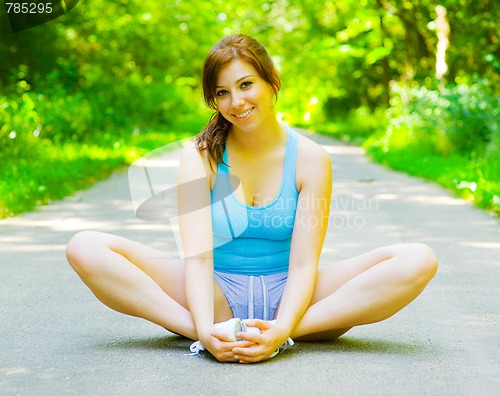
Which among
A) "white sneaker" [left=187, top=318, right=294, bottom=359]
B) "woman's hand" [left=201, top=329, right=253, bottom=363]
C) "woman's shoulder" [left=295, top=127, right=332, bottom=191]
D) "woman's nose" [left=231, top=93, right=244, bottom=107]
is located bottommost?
"woman's hand" [left=201, top=329, right=253, bottom=363]

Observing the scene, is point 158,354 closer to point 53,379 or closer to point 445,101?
point 53,379

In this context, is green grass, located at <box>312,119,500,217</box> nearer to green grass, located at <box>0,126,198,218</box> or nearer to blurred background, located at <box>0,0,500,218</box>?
blurred background, located at <box>0,0,500,218</box>

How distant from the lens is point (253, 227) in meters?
4.36

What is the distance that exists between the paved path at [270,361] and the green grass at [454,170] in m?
1.59

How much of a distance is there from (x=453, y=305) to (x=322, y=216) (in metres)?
1.52

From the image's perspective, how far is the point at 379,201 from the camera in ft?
35.6

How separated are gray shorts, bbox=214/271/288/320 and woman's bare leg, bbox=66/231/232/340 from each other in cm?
4

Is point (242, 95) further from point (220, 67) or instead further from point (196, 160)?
point (196, 160)

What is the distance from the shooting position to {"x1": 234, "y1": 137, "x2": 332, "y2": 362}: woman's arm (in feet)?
13.8

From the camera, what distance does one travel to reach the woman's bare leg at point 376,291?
425 cm

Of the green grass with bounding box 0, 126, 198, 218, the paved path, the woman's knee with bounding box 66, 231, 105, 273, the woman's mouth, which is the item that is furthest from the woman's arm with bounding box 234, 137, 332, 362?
the green grass with bounding box 0, 126, 198, 218

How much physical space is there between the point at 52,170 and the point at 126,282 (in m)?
8.19

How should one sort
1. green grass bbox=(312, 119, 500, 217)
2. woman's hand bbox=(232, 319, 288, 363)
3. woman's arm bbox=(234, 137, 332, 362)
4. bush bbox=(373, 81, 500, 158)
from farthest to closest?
bush bbox=(373, 81, 500, 158) → green grass bbox=(312, 119, 500, 217) → woman's arm bbox=(234, 137, 332, 362) → woman's hand bbox=(232, 319, 288, 363)

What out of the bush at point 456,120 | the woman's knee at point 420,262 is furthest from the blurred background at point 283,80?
the woman's knee at point 420,262
